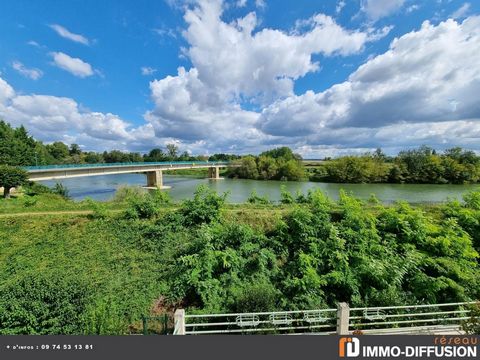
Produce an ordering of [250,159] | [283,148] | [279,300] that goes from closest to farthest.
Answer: [279,300], [250,159], [283,148]

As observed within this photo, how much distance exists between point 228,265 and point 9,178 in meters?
27.9

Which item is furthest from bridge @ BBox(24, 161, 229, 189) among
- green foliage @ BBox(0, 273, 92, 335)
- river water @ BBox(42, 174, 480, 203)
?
green foliage @ BBox(0, 273, 92, 335)

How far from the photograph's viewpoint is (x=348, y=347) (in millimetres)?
4625

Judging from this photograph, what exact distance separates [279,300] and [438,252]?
6.64m

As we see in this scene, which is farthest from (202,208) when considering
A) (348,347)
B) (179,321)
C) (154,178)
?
(154,178)

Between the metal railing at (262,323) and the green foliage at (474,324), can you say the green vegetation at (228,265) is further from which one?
the green foliage at (474,324)

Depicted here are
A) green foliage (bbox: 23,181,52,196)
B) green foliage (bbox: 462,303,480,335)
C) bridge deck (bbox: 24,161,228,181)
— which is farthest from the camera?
bridge deck (bbox: 24,161,228,181)

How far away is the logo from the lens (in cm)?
461

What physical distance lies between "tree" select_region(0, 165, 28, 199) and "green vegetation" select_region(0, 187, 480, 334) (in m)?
15.8

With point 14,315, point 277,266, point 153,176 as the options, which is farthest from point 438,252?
point 153,176

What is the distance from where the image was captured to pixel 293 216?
31.8 ft

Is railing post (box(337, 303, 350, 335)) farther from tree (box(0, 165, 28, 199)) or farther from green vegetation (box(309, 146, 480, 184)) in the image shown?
green vegetation (box(309, 146, 480, 184))

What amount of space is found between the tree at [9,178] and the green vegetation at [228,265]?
1585 cm

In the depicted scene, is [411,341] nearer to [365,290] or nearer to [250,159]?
[365,290]
